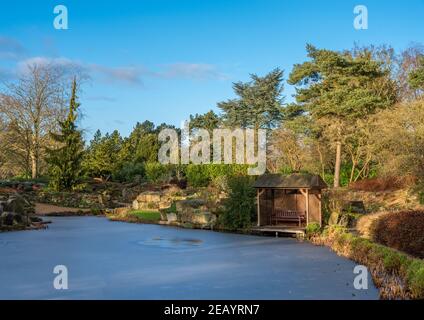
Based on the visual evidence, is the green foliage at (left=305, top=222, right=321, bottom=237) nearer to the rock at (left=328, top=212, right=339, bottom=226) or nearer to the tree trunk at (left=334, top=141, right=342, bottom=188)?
the rock at (left=328, top=212, right=339, bottom=226)

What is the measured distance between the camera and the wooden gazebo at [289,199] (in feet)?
56.5

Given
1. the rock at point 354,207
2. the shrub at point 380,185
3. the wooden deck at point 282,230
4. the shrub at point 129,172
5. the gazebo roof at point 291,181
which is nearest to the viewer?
the wooden deck at point 282,230

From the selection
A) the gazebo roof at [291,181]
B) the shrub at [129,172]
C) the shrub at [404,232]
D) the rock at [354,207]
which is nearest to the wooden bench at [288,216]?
the gazebo roof at [291,181]

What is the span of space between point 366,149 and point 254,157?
12.4 meters

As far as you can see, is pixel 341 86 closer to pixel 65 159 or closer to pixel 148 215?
pixel 148 215

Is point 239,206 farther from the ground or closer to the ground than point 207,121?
closer to the ground

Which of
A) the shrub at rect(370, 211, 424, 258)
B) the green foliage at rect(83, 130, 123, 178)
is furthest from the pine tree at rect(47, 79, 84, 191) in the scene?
the shrub at rect(370, 211, 424, 258)

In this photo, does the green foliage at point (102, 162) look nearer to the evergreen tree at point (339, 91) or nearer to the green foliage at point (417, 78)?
the evergreen tree at point (339, 91)

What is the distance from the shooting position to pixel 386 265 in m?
10.0

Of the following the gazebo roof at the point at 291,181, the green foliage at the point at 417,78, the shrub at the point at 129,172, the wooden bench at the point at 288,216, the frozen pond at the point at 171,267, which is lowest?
the frozen pond at the point at 171,267

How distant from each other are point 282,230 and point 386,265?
276 inches

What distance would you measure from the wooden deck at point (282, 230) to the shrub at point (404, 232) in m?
4.12

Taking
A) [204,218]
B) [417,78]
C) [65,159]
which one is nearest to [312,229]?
[204,218]
